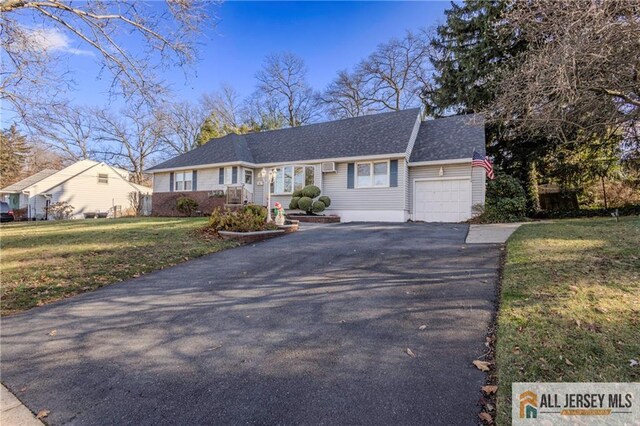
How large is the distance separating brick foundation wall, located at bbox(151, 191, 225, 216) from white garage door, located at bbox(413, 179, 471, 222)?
34.0 ft

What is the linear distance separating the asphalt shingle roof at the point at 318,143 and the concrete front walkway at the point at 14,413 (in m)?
13.5

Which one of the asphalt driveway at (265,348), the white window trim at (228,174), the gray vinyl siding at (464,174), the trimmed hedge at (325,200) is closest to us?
the asphalt driveway at (265,348)

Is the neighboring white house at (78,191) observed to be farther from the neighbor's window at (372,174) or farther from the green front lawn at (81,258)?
the neighbor's window at (372,174)

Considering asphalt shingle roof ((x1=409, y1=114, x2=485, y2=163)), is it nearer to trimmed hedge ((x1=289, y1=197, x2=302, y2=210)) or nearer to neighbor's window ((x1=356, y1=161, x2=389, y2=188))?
neighbor's window ((x1=356, y1=161, x2=389, y2=188))

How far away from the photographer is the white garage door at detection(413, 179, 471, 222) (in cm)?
1398

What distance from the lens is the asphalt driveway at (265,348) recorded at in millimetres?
2324

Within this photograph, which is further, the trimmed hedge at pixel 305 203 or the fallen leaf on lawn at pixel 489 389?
the trimmed hedge at pixel 305 203

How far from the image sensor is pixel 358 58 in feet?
92.2

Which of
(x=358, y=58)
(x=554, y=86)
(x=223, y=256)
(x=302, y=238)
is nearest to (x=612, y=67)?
(x=554, y=86)

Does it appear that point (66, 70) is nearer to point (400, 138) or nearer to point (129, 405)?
point (129, 405)

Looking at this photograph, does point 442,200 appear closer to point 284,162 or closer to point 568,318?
point 284,162

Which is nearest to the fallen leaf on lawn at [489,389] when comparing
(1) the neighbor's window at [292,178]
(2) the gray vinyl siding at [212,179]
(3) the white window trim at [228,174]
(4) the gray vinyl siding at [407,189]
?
(4) the gray vinyl siding at [407,189]

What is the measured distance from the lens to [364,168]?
1527 cm

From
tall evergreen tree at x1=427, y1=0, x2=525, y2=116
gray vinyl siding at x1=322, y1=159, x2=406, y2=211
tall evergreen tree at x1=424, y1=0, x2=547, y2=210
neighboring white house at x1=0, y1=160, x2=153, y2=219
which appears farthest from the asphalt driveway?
neighboring white house at x1=0, y1=160, x2=153, y2=219
